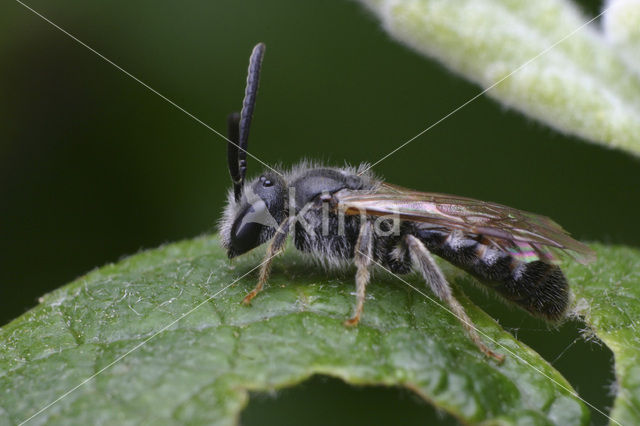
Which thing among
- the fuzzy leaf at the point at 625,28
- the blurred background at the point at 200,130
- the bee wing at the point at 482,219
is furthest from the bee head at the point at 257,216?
the blurred background at the point at 200,130

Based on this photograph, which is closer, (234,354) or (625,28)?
(234,354)

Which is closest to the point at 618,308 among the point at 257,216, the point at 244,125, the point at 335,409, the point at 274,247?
the point at 274,247

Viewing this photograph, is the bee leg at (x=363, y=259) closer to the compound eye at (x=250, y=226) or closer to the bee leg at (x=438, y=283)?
the bee leg at (x=438, y=283)

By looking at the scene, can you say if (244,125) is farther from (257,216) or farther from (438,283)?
(438,283)

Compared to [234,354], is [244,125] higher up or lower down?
higher up

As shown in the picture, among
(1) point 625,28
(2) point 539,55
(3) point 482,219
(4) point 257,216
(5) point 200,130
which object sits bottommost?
(5) point 200,130
